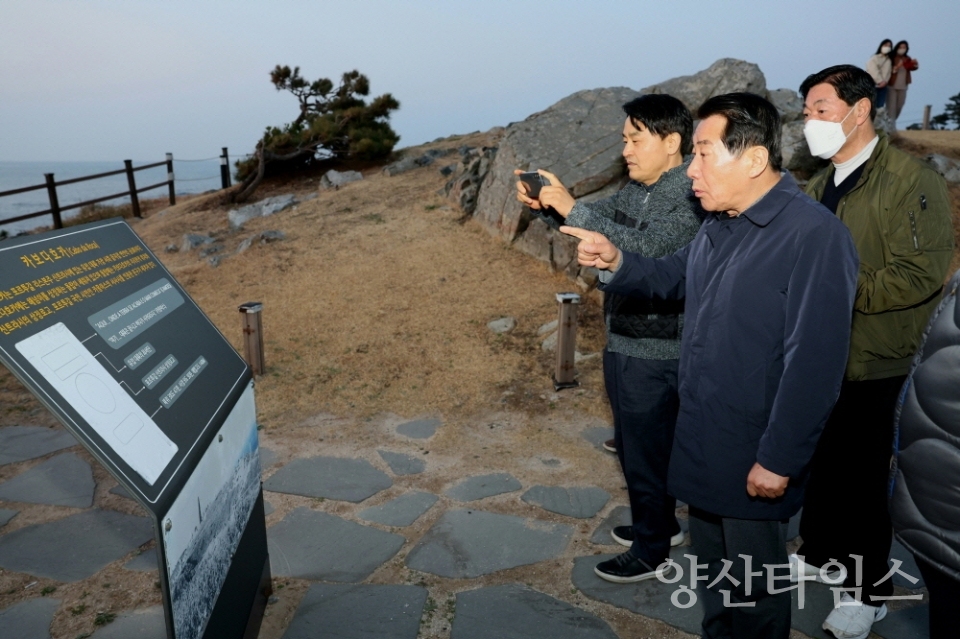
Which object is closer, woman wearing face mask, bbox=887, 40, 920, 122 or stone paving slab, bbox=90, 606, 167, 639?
stone paving slab, bbox=90, 606, 167, 639

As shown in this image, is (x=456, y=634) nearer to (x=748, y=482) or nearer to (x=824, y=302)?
(x=748, y=482)

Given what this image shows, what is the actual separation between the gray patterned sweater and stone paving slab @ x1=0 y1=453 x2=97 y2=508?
9.31ft

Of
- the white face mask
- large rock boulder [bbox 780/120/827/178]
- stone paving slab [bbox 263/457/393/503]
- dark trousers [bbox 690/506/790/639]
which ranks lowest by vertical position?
stone paving slab [bbox 263/457/393/503]

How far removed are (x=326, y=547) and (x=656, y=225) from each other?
1981 mm

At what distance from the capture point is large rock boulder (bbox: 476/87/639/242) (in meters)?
7.83

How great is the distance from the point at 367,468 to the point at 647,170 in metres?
2.32

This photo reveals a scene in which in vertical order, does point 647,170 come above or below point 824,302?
above

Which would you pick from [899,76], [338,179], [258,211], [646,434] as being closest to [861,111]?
[646,434]

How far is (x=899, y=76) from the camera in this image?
11.5 metres

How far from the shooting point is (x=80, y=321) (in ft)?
5.73

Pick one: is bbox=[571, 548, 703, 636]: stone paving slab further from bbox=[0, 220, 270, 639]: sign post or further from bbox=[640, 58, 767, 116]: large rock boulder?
bbox=[640, 58, 767, 116]: large rock boulder

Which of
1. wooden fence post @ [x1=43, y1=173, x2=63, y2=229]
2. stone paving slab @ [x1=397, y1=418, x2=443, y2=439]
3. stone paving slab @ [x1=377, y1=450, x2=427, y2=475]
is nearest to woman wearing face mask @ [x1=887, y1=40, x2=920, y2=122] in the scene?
stone paving slab @ [x1=397, y1=418, x2=443, y2=439]

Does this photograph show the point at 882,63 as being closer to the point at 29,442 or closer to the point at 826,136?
the point at 826,136

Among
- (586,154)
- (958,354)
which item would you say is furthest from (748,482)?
(586,154)
